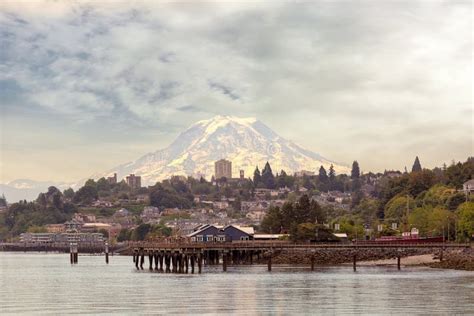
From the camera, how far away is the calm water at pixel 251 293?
75.9 meters

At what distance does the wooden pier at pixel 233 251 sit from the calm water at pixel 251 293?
42.3ft

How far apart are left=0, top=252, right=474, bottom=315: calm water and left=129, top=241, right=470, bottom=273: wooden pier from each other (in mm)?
12888

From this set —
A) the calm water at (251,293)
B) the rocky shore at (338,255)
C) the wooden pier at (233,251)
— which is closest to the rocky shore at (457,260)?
the wooden pier at (233,251)

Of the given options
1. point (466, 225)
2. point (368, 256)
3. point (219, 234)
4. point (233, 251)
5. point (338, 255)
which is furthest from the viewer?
point (219, 234)

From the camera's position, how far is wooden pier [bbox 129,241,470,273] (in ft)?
453

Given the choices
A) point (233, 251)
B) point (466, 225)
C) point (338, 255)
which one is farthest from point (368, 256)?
point (233, 251)

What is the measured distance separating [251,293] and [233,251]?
71.8m

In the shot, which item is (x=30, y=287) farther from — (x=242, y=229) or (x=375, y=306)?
(x=242, y=229)

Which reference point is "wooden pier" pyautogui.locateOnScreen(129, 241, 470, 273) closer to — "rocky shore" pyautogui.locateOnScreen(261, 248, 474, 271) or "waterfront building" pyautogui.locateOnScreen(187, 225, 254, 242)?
"rocky shore" pyautogui.locateOnScreen(261, 248, 474, 271)

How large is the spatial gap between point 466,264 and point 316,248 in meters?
30.2

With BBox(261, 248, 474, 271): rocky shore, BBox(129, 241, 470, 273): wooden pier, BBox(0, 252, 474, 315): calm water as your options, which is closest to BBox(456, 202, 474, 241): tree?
BBox(261, 248, 474, 271): rocky shore

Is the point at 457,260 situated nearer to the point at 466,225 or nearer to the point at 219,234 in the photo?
the point at 466,225

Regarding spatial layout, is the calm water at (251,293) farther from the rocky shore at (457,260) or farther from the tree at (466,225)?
the tree at (466,225)

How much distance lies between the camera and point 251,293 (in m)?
89.9
